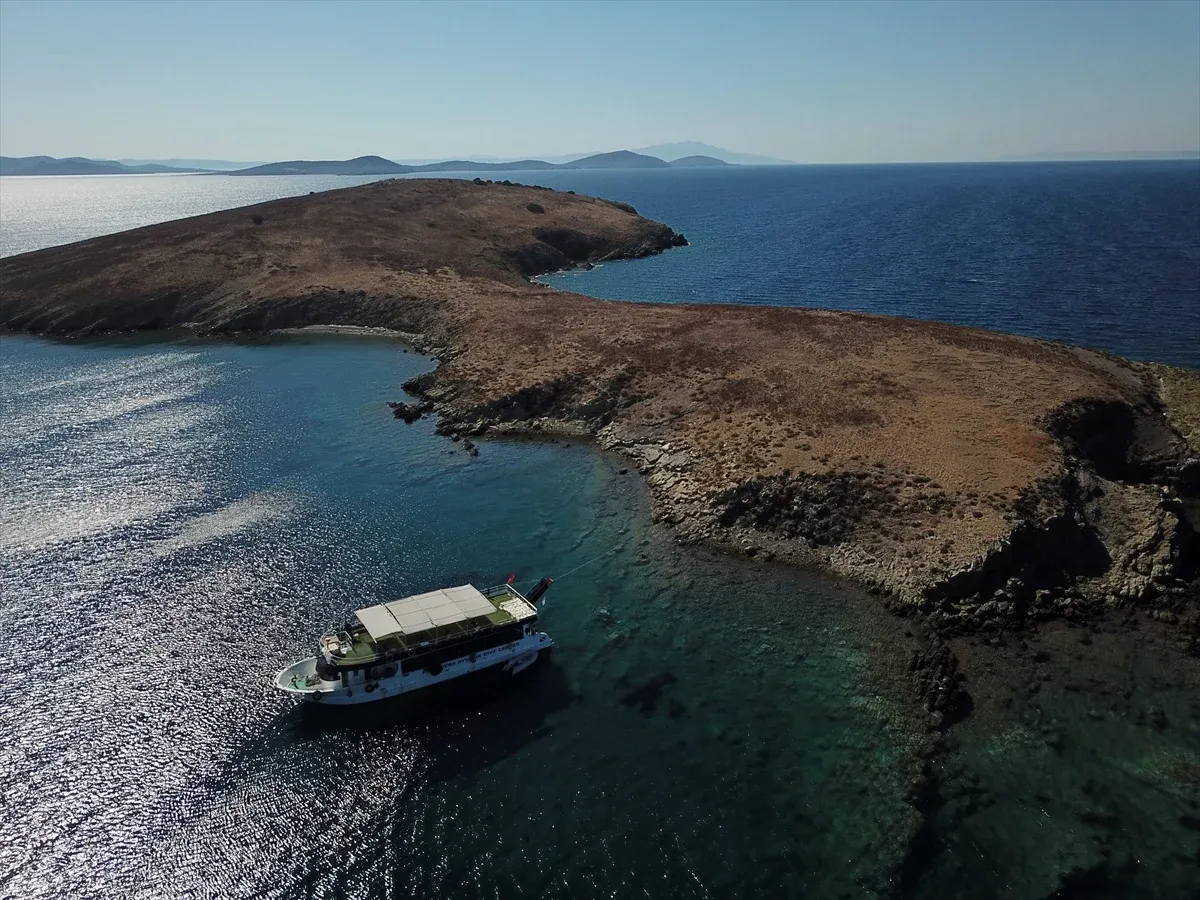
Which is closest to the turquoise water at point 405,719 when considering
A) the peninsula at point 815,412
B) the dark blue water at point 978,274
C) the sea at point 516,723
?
the sea at point 516,723

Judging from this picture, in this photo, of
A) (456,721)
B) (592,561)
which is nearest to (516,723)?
(456,721)

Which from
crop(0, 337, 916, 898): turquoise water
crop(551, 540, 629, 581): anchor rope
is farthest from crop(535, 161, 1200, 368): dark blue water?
crop(551, 540, 629, 581): anchor rope

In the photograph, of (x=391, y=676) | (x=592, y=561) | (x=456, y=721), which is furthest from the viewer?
(x=592, y=561)

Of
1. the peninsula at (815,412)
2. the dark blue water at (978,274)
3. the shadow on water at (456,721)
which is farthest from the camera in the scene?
the dark blue water at (978,274)

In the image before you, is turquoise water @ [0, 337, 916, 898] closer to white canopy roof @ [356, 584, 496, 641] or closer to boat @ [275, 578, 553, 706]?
boat @ [275, 578, 553, 706]

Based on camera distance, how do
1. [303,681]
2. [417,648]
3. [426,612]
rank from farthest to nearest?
[426,612] < [417,648] < [303,681]

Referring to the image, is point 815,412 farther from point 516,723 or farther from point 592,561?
point 516,723

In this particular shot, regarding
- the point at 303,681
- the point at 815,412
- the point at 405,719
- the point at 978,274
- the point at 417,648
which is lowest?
the point at 405,719

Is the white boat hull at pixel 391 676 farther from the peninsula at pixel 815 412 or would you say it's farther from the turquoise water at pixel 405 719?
the peninsula at pixel 815 412
